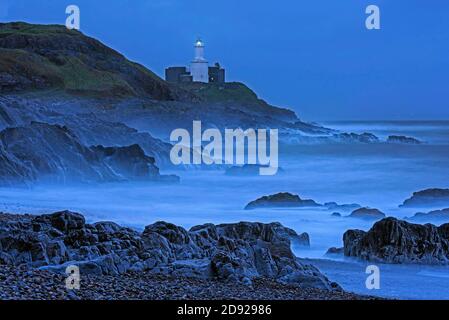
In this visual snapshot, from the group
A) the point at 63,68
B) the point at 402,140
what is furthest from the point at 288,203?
the point at 63,68

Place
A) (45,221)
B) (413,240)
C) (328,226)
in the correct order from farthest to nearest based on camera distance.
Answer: (328,226) < (413,240) < (45,221)

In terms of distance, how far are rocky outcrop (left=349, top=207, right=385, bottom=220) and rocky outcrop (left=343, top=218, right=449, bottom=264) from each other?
1406mm

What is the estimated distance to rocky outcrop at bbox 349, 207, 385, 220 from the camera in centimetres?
741

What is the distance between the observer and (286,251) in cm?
551

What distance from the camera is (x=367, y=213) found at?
24.6 ft

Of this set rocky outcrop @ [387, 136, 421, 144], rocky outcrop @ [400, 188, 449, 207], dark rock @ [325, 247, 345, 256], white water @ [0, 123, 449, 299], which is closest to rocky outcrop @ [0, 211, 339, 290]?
dark rock @ [325, 247, 345, 256]

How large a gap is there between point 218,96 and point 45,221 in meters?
3.10

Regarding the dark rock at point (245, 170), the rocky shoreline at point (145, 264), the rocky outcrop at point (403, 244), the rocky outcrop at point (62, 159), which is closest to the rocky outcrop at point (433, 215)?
the rocky outcrop at point (403, 244)

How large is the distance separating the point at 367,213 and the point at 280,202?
0.91 meters

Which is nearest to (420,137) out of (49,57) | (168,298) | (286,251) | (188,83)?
(188,83)

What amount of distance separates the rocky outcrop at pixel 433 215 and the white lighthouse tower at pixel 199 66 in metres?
2.64

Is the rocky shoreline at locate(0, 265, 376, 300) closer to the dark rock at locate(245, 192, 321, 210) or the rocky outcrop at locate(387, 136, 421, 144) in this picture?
the dark rock at locate(245, 192, 321, 210)

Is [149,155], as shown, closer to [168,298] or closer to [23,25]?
[23,25]

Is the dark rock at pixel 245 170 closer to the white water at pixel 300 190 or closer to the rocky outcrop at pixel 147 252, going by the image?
the white water at pixel 300 190
